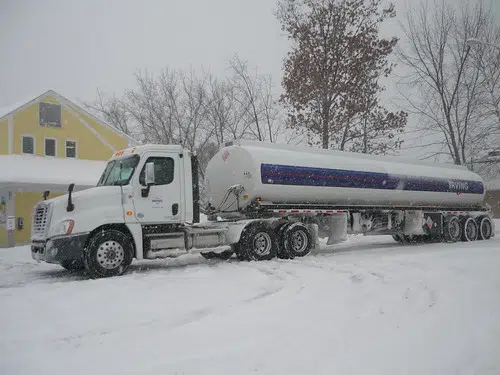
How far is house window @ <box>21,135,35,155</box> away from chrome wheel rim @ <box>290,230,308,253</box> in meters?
16.1

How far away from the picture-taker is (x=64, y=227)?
987 cm

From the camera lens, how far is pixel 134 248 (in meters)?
10.8

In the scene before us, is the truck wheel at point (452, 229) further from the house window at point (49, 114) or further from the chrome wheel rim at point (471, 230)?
the house window at point (49, 114)

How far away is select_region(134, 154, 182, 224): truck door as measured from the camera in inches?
428

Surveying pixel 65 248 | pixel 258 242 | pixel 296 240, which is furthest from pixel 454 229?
pixel 65 248

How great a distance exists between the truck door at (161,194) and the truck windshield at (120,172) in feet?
0.82

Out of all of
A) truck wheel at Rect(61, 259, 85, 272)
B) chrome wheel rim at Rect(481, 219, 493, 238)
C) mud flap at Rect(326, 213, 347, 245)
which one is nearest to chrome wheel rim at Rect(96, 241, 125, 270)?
truck wheel at Rect(61, 259, 85, 272)

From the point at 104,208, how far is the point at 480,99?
24.9m

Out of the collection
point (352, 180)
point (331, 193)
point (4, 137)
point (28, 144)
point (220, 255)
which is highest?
point (4, 137)

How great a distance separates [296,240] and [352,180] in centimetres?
292

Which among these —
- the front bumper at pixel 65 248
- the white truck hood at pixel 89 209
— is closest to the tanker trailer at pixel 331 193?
the white truck hood at pixel 89 209

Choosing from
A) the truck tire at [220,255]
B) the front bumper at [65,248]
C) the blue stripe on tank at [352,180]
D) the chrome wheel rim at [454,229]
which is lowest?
the truck tire at [220,255]

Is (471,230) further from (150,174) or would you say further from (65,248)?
(65,248)

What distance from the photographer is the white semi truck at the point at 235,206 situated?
10172 mm
